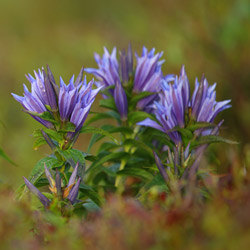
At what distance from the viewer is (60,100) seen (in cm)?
92

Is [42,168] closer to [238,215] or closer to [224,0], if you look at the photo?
[238,215]

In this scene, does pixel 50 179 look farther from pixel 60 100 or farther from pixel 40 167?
pixel 60 100

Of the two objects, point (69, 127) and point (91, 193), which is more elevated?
point (69, 127)

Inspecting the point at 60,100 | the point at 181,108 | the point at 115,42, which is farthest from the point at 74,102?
the point at 115,42

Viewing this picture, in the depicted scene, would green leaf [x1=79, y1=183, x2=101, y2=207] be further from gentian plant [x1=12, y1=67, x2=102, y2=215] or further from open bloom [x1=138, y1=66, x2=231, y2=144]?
open bloom [x1=138, y1=66, x2=231, y2=144]

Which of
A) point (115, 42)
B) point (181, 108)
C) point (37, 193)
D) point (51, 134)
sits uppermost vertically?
point (115, 42)

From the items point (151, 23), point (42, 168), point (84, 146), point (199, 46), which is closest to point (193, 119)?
point (42, 168)

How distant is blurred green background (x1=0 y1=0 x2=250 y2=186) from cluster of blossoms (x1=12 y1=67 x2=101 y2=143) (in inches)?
32.2

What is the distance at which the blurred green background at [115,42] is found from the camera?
2.43 m

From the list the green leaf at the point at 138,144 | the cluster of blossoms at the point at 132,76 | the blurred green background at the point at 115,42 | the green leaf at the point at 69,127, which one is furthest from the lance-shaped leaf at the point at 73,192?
the blurred green background at the point at 115,42

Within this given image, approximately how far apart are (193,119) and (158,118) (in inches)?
3.4

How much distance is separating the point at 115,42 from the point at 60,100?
2.43 meters

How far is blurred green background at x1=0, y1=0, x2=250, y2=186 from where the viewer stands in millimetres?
2432

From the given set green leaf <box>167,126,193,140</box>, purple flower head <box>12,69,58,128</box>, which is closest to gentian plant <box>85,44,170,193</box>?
green leaf <box>167,126,193,140</box>
